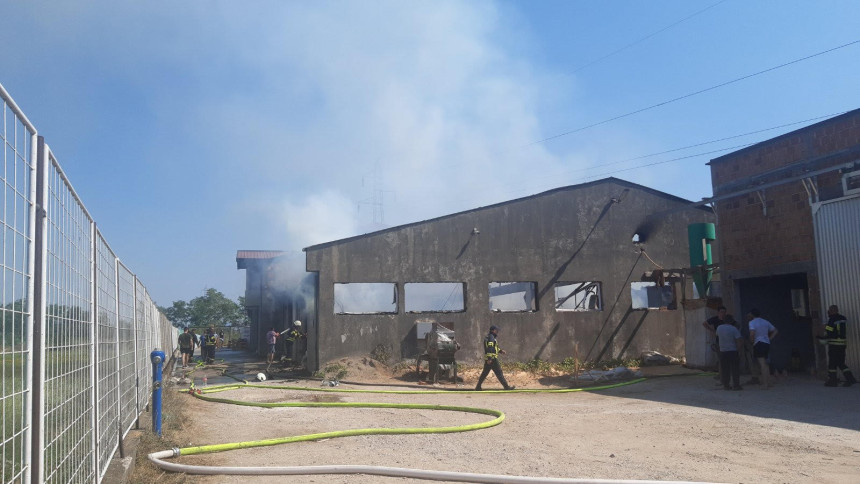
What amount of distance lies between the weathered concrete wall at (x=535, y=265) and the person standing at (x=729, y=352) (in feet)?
18.5

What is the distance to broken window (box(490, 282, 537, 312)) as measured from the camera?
21.1 meters

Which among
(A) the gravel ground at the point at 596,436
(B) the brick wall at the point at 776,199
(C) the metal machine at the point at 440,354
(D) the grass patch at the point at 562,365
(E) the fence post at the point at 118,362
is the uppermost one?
(B) the brick wall at the point at 776,199

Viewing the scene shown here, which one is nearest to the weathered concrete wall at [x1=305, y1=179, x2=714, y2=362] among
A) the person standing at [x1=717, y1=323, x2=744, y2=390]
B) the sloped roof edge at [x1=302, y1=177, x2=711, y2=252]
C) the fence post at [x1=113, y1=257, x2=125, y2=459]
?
the sloped roof edge at [x1=302, y1=177, x2=711, y2=252]

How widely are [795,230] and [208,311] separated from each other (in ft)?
224

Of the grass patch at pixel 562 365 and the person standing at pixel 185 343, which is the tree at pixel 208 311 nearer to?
the person standing at pixel 185 343

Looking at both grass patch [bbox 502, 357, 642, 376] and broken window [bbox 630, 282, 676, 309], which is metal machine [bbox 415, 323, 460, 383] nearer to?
grass patch [bbox 502, 357, 642, 376]

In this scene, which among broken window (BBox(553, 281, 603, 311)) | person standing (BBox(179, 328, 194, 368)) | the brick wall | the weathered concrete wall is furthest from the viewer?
person standing (BBox(179, 328, 194, 368))

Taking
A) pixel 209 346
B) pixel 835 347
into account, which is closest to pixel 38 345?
pixel 835 347

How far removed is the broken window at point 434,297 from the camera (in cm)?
1978

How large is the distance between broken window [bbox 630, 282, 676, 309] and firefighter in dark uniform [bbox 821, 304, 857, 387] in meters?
9.02

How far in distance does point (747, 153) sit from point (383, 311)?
35.3 ft

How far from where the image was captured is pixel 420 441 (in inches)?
319

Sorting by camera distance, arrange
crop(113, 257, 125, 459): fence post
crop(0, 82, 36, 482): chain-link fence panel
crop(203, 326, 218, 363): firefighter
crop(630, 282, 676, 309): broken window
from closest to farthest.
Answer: crop(0, 82, 36, 482): chain-link fence panel < crop(113, 257, 125, 459): fence post < crop(630, 282, 676, 309): broken window < crop(203, 326, 218, 363): firefighter

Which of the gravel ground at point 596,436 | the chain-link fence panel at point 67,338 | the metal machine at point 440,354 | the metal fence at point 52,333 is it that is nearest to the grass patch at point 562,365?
the metal machine at point 440,354
